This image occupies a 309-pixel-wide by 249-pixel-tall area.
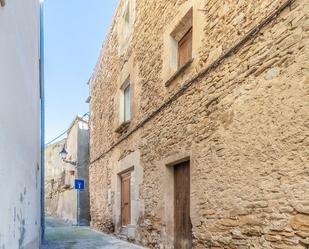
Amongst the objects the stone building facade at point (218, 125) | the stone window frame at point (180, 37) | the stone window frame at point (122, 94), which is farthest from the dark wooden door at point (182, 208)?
the stone window frame at point (122, 94)

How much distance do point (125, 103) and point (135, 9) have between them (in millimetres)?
2435

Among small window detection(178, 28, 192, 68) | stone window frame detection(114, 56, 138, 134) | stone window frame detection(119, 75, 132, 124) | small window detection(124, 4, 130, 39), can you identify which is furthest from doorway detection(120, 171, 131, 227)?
small window detection(124, 4, 130, 39)

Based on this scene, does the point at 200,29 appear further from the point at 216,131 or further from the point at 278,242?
the point at 278,242

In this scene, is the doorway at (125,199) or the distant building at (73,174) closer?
the doorway at (125,199)

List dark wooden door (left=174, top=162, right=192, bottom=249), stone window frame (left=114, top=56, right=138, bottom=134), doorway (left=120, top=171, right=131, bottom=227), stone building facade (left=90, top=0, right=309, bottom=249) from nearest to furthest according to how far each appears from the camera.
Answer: stone building facade (left=90, top=0, right=309, bottom=249), dark wooden door (left=174, top=162, right=192, bottom=249), stone window frame (left=114, top=56, right=138, bottom=134), doorway (left=120, top=171, right=131, bottom=227)

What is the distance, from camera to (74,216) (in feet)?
49.4

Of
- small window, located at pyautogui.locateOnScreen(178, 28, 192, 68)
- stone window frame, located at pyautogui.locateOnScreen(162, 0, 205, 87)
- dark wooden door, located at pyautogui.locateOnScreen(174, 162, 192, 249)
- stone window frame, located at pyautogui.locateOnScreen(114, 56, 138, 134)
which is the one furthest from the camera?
stone window frame, located at pyautogui.locateOnScreen(114, 56, 138, 134)

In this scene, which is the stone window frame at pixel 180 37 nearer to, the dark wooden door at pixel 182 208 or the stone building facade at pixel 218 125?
the stone building facade at pixel 218 125

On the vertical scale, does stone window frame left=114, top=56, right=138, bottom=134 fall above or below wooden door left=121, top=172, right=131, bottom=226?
above

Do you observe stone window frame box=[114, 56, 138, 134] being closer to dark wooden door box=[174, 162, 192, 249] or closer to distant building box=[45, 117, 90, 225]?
dark wooden door box=[174, 162, 192, 249]

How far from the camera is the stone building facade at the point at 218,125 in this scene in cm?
297

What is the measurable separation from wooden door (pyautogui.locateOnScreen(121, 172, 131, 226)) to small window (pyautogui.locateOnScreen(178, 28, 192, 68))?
3.52 metres

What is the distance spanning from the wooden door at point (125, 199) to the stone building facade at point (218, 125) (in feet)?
0.35

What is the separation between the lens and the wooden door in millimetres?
8157
